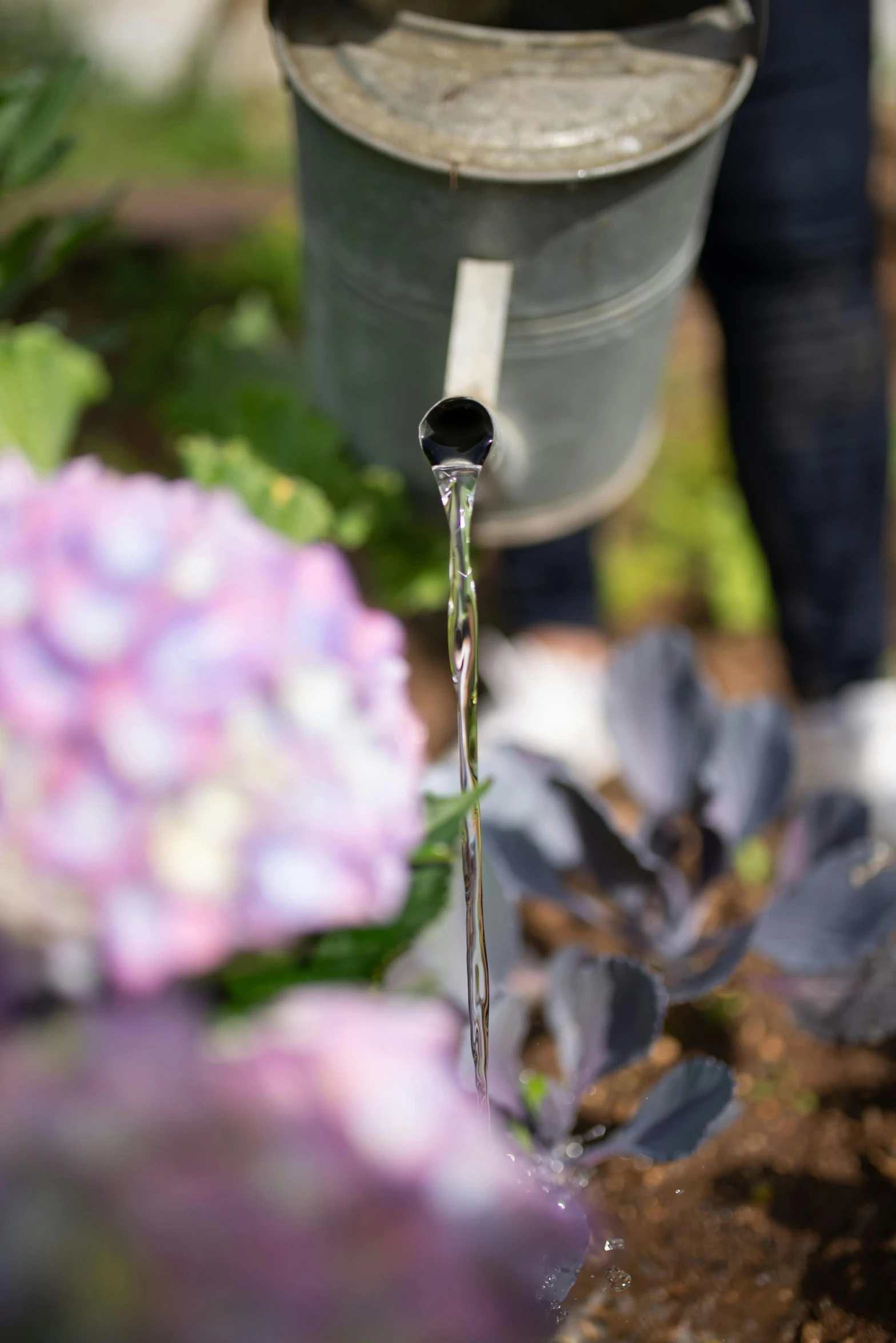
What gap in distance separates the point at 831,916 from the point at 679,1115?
21 cm

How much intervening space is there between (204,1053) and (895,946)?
2.25 ft

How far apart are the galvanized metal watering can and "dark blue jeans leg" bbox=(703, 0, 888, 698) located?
8 centimetres

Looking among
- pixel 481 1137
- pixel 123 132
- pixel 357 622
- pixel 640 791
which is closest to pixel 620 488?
pixel 640 791

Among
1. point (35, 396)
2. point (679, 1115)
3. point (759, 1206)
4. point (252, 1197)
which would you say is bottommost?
point (759, 1206)

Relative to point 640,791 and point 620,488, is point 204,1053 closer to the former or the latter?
point 640,791

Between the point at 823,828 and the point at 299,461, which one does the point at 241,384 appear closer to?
the point at 299,461

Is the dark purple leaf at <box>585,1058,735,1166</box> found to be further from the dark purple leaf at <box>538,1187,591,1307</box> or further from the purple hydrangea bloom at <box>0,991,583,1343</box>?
the purple hydrangea bloom at <box>0,991,583,1343</box>

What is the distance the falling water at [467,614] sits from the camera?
750mm

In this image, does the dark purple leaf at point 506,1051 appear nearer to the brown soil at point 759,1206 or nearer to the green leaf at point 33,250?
the brown soil at point 759,1206

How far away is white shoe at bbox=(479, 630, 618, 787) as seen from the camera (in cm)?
155

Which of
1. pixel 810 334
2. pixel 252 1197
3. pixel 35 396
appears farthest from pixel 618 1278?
pixel 810 334

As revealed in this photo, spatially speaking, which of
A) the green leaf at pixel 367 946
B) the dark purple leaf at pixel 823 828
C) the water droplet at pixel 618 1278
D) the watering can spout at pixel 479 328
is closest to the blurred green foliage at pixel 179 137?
the watering can spout at pixel 479 328

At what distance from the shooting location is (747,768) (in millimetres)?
1011

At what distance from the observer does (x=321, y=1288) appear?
0.39m
